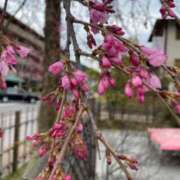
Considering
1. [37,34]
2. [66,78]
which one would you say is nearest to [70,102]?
[66,78]

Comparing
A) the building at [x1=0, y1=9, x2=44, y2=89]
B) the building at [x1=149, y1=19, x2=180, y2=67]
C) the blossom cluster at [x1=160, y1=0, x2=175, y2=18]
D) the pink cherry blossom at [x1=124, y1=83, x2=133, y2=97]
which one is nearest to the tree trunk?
the building at [x1=0, y1=9, x2=44, y2=89]

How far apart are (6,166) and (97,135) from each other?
614 centimetres

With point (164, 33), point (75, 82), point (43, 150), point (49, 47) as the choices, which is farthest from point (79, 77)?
point (49, 47)

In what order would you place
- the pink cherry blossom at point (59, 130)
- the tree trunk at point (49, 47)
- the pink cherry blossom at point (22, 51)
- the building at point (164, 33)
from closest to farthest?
the pink cherry blossom at point (59, 130) → the pink cherry blossom at point (22, 51) → the building at point (164, 33) → the tree trunk at point (49, 47)

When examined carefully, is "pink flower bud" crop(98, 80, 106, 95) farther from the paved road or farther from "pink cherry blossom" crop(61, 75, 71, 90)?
the paved road

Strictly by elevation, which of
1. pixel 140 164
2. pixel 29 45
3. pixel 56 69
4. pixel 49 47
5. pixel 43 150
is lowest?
pixel 140 164

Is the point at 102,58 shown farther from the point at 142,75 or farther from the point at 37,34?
the point at 37,34

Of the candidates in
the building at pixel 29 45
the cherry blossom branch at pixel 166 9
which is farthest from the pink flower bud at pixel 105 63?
the building at pixel 29 45

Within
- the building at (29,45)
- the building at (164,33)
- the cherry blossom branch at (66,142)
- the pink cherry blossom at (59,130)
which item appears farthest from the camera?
the building at (29,45)

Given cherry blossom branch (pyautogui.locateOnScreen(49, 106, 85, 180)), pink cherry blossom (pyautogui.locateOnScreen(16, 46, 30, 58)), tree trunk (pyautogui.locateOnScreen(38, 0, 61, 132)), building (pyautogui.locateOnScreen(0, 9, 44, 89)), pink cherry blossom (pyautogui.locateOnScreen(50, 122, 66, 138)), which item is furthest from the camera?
building (pyautogui.locateOnScreen(0, 9, 44, 89))

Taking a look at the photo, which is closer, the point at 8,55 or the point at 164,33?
the point at 8,55

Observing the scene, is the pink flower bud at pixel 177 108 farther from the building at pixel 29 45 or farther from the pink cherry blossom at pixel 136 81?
the building at pixel 29 45

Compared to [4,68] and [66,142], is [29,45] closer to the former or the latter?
[4,68]

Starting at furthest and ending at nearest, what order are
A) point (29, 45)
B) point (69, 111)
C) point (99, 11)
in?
point (29, 45) < point (99, 11) < point (69, 111)
